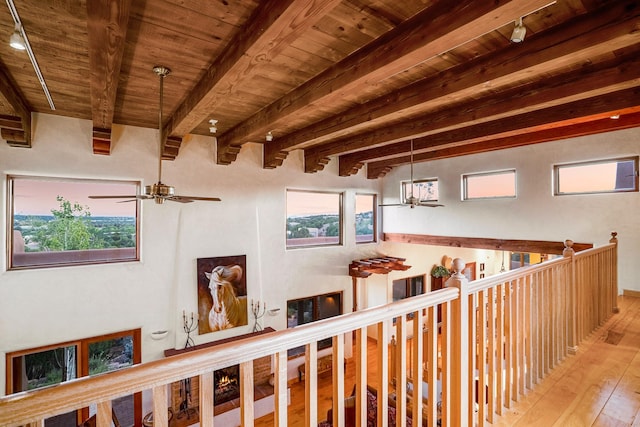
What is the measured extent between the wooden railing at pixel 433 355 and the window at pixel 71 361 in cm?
462

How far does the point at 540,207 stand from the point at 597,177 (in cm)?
89

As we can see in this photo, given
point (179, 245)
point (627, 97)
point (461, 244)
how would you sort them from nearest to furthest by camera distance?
1. point (627, 97)
2. point (179, 245)
3. point (461, 244)

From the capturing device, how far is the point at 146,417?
4699mm

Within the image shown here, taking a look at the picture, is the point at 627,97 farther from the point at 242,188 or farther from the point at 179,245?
the point at 179,245

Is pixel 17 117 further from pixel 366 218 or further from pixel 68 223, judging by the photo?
pixel 366 218

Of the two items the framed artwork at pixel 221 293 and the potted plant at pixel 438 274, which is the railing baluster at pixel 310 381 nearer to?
the framed artwork at pixel 221 293

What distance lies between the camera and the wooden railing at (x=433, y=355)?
0.90 metres

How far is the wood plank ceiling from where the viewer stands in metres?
2.03

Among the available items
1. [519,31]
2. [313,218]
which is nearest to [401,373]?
[519,31]

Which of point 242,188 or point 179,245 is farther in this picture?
point 242,188

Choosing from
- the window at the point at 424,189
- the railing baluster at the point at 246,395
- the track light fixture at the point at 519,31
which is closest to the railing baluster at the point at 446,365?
the railing baluster at the point at 246,395

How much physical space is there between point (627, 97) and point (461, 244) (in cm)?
377

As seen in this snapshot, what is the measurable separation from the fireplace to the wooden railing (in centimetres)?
446

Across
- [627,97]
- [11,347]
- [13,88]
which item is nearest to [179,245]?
[11,347]
